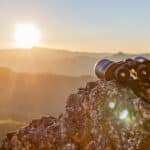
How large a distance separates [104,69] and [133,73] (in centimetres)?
98

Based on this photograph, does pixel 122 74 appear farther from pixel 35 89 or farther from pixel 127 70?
pixel 35 89

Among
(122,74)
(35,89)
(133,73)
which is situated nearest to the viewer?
(122,74)

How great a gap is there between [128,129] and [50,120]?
9.35ft

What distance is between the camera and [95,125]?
11.5 meters

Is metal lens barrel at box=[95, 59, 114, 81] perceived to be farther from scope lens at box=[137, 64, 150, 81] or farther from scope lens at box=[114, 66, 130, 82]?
scope lens at box=[137, 64, 150, 81]

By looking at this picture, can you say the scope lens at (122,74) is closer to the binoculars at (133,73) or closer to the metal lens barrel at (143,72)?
the binoculars at (133,73)

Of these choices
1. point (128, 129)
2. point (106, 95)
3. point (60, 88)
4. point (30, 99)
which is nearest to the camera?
point (128, 129)

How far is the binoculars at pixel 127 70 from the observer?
40.1ft

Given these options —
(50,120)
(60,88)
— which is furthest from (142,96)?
(60,88)

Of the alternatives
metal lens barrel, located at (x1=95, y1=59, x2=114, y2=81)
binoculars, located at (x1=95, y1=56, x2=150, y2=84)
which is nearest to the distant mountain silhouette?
metal lens barrel, located at (x1=95, y1=59, x2=114, y2=81)

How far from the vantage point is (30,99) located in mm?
104750

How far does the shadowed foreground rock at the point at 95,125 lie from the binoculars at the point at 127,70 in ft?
1.08

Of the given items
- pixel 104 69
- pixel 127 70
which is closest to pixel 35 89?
pixel 104 69

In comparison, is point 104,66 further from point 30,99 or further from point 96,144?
point 30,99
